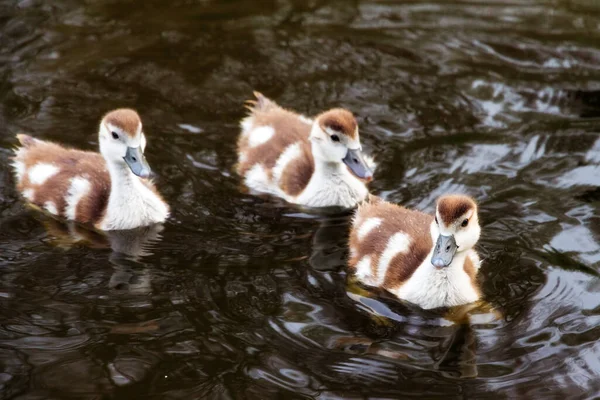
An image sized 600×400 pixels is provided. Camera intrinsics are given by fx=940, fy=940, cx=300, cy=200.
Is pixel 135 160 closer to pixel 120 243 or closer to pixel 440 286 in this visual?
pixel 120 243

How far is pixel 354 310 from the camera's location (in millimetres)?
4824

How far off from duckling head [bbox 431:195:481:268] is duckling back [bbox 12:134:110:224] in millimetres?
2152

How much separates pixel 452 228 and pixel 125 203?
2.08 meters

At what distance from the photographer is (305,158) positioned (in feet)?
20.2

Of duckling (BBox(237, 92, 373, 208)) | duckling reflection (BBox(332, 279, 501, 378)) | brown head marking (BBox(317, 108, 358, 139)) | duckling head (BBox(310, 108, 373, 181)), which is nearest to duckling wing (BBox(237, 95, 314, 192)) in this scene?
duckling (BBox(237, 92, 373, 208))

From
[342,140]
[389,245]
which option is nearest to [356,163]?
[342,140]

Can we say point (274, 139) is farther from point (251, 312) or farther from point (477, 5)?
point (477, 5)

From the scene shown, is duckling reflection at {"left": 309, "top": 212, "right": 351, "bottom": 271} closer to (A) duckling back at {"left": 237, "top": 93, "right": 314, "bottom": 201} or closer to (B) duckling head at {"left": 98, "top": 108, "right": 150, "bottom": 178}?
(A) duckling back at {"left": 237, "top": 93, "right": 314, "bottom": 201}

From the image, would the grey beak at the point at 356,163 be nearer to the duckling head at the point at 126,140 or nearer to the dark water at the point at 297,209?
the dark water at the point at 297,209

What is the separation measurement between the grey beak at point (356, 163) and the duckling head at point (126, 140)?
1227 mm

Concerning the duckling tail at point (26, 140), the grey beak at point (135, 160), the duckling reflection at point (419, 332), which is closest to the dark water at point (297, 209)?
the duckling reflection at point (419, 332)

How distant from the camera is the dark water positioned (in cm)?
435

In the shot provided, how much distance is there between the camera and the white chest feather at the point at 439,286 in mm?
4789

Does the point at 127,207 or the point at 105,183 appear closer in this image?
the point at 127,207
